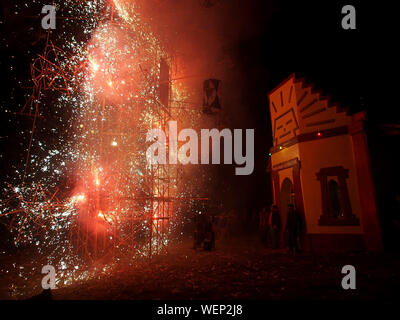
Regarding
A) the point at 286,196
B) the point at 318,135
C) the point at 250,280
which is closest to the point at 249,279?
the point at 250,280

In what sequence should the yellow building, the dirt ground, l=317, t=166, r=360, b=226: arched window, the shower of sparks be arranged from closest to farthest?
the dirt ground → the shower of sparks → the yellow building → l=317, t=166, r=360, b=226: arched window

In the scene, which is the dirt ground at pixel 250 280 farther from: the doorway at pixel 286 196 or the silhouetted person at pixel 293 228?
the doorway at pixel 286 196

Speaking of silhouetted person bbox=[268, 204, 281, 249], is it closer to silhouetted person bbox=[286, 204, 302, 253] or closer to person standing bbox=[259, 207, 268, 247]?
person standing bbox=[259, 207, 268, 247]

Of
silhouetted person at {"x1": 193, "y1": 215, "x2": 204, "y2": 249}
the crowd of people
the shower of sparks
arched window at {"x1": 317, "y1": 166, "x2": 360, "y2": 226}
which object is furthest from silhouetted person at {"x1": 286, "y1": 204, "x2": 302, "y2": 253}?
the shower of sparks

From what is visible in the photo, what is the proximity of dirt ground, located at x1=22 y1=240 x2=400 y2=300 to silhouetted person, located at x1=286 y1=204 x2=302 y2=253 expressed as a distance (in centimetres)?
78

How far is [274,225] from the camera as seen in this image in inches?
394

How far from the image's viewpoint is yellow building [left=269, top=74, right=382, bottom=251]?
7957mm

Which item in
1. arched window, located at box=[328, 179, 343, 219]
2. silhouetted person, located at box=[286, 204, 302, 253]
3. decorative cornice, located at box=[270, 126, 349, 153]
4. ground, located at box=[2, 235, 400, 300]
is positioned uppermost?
decorative cornice, located at box=[270, 126, 349, 153]

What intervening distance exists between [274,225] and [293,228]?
4.35 feet

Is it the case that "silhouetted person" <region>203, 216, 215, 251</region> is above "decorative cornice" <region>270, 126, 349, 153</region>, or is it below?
below

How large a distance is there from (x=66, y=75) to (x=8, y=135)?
8.39 ft

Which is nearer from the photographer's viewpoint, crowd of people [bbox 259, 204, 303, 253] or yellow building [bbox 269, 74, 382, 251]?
yellow building [bbox 269, 74, 382, 251]
